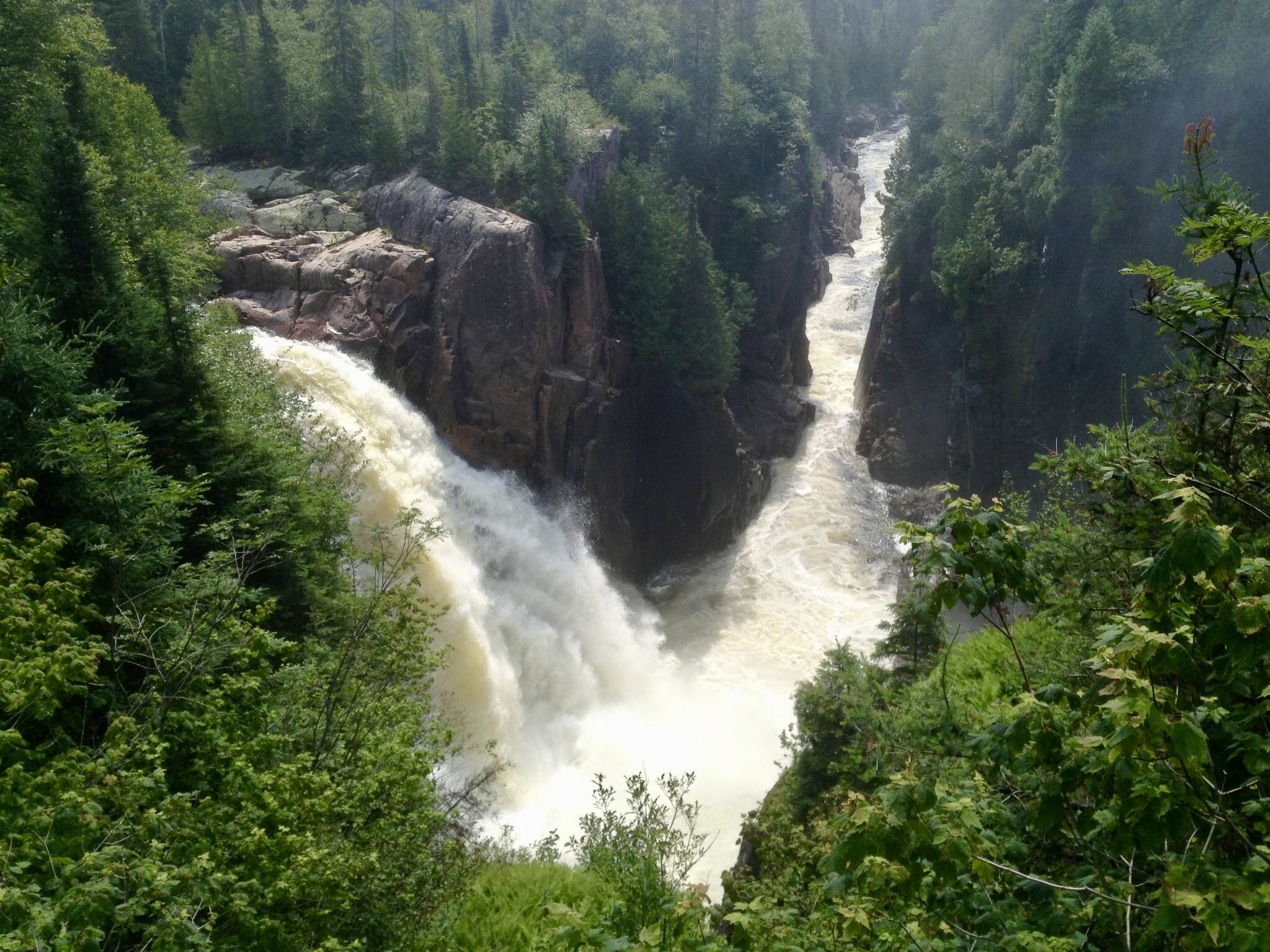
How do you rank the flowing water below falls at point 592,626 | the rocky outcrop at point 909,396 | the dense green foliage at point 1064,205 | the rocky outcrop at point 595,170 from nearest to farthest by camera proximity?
the flowing water below falls at point 592,626 < the dense green foliage at point 1064,205 < the rocky outcrop at point 595,170 < the rocky outcrop at point 909,396

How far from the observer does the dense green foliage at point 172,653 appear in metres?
5.80

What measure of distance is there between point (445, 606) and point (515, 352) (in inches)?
481

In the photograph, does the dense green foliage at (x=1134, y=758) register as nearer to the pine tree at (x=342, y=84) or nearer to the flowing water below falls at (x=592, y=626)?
the flowing water below falls at (x=592, y=626)

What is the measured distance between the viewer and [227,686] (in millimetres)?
7551

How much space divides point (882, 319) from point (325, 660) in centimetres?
3414

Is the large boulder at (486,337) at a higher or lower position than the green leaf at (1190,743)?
lower

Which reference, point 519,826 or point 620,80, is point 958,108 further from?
point 519,826

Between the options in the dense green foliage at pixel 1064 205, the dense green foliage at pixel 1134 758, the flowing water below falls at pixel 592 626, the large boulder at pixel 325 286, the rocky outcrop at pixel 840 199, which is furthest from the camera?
the rocky outcrop at pixel 840 199

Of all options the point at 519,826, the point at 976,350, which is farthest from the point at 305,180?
the point at 976,350

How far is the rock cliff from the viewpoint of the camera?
995 inches

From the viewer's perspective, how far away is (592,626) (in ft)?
81.4

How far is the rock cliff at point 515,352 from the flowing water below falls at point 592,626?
1294 millimetres

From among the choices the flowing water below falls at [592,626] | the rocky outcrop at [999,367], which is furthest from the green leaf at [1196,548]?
the rocky outcrop at [999,367]

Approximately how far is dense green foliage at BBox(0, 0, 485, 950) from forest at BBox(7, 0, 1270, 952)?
62 mm
